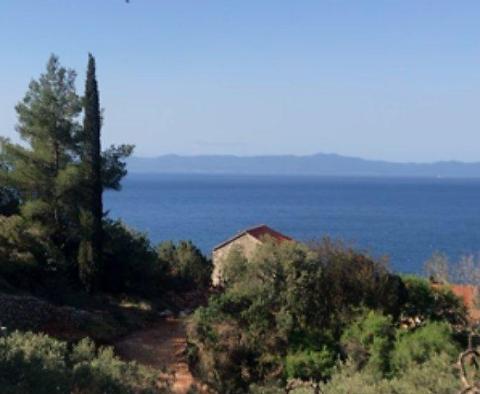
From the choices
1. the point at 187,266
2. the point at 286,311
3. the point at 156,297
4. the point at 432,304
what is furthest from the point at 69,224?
the point at 432,304

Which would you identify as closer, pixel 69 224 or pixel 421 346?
pixel 421 346

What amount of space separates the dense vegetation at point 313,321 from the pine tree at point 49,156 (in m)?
7.89

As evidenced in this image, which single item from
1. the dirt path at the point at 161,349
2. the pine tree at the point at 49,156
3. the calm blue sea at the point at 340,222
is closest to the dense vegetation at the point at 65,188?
the pine tree at the point at 49,156

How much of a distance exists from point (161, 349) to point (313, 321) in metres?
4.01

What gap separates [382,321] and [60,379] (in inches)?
274

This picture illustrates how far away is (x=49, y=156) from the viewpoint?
2038 centimetres

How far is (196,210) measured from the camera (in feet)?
358

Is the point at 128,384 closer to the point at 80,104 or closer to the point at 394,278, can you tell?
the point at 394,278

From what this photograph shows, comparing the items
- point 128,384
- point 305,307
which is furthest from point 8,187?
point 128,384

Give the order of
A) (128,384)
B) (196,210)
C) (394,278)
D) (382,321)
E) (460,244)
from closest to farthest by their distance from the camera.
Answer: (128,384) < (382,321) < (394,278) < (460,244) < (196,210)

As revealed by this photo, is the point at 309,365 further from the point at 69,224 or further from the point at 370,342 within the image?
the point at 69,224

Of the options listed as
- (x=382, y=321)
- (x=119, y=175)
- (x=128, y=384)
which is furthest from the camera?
(x=119, y=175)

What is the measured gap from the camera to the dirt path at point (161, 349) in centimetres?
1309

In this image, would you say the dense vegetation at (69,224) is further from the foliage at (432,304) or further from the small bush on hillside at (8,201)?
the foliage at (432,304)
